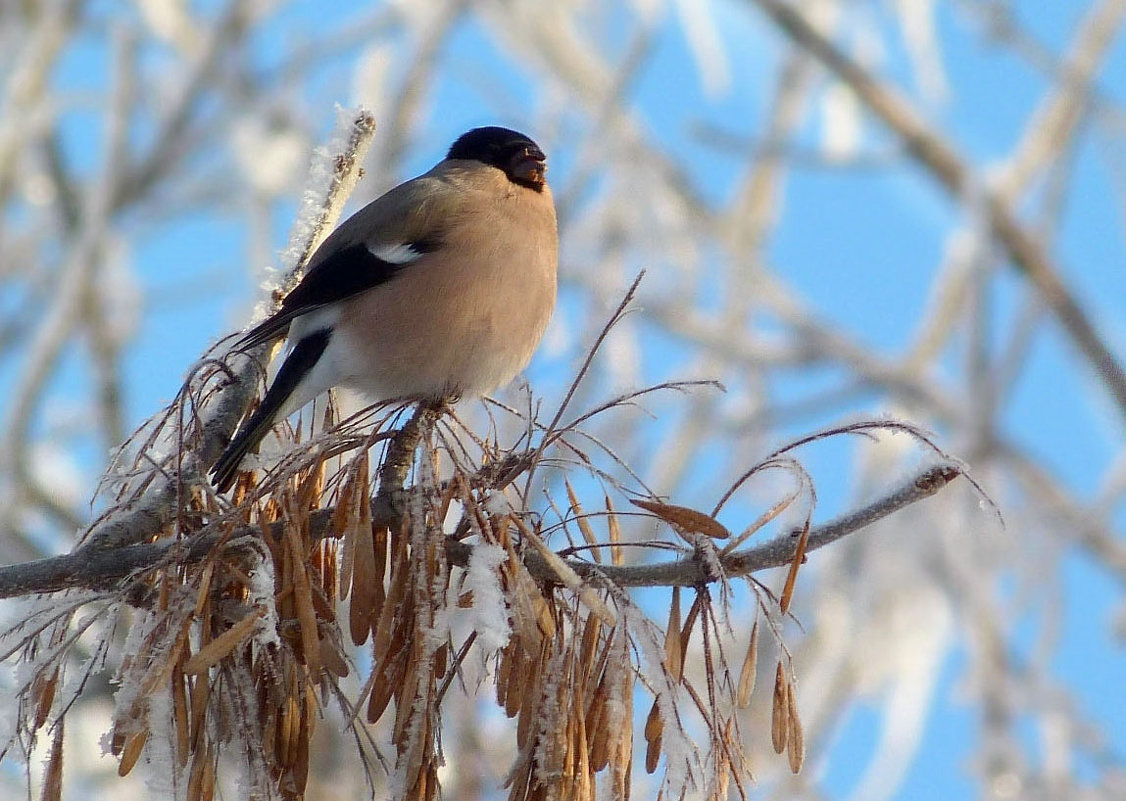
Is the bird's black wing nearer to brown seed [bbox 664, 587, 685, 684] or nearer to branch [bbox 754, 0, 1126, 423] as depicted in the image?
brown seed [bbox 664, 587, 685, 684]

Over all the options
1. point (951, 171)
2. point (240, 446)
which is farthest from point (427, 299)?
point (951, 171)

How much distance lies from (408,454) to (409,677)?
52cm

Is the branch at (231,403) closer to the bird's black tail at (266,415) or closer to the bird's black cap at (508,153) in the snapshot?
the bird's black tail at (266,415)

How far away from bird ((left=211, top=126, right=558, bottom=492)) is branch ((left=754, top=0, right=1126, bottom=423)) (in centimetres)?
408

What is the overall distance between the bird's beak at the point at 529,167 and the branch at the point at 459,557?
1474 millimetres

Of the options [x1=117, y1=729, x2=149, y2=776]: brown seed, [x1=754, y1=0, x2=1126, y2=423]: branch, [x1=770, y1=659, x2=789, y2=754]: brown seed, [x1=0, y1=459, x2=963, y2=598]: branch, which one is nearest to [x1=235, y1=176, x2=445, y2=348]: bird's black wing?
→ [x1=0, y1=459, x2=963, y2=598]: branch

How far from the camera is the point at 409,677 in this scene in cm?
148

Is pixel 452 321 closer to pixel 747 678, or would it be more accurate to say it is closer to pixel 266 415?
pixel 266 415

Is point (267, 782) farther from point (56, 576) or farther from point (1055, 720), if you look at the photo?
point (1055, 720)

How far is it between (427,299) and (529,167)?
1.85 feet

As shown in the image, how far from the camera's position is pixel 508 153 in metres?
3.19

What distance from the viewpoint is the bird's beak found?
3094 millimetres

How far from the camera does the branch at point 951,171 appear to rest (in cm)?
641

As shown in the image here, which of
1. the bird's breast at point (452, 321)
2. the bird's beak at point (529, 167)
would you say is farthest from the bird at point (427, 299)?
the bird's beak at point (529, 167)
